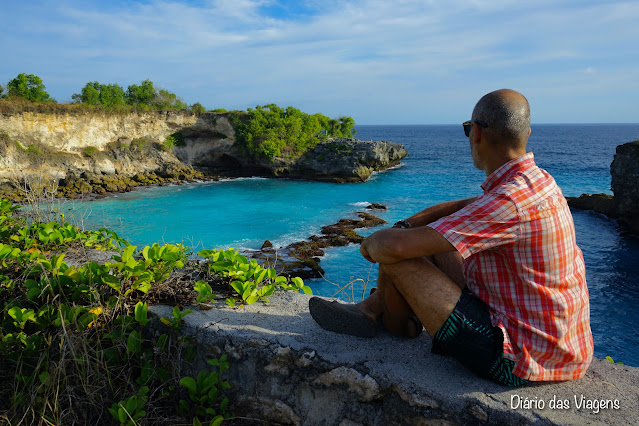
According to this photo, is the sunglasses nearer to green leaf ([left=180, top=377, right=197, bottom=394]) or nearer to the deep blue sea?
green leaf ([left=180, top=377, right=197, bottom=394])

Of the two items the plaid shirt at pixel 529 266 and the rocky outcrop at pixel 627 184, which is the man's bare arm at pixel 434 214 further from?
the rocky outcrop at pixel 627 184

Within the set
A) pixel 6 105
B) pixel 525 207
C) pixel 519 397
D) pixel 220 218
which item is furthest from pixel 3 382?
pixel 6 105

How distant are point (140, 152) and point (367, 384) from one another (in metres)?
32.7

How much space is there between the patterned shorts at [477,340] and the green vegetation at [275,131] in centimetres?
3261

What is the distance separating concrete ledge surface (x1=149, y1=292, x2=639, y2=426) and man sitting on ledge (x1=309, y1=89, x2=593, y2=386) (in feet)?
0.40

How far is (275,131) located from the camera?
3438 cm

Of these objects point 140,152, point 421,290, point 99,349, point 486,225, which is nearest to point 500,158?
point 486,225

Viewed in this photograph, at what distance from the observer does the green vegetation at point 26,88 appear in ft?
92.4

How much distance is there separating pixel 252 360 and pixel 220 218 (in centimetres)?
2032

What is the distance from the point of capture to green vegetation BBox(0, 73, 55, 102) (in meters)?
28.2

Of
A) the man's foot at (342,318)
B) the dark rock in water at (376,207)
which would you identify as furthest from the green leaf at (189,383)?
the dark rock in water at (376,207)

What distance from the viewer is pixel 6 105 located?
2495cm

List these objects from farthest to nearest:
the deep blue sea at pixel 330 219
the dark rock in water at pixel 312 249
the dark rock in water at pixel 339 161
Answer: the dark rock in water at pixel 339 161 → the dark rock in water at pixel 312 249 → the deep blue sea at pixel 330 219

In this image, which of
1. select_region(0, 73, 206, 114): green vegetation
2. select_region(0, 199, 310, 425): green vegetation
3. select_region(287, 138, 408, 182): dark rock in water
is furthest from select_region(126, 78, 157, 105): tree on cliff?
select_region(0, 199, 310, 425): green vegetation
